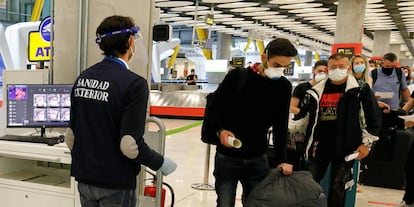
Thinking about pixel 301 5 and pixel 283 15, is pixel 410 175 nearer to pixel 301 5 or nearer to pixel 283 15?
pixel 301 5

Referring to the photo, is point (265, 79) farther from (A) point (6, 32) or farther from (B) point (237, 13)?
(B) point (237, 13)

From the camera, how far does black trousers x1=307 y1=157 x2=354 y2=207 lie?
282 centimetres

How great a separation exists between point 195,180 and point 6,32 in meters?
7.68

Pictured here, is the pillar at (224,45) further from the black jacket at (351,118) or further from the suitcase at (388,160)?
the black jacket at (351,118)

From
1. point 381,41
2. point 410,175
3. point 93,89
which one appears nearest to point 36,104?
point 93,89

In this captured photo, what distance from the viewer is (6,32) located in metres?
9.98

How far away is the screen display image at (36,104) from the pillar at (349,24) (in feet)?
30.0

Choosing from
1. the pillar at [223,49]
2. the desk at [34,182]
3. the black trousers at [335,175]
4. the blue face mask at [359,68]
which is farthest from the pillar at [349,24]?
the pillar at [223,49]

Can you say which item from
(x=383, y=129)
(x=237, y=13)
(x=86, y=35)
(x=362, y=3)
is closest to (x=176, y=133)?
(x=383, y=129)

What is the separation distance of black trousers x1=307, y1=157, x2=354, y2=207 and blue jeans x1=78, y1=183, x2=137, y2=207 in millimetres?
1599

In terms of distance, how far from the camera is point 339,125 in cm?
279

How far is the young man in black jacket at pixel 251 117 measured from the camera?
2.11 meters

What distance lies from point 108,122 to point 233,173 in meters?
0.85

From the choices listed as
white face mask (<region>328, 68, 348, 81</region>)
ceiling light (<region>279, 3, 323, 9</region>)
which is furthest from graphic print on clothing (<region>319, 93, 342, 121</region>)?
ceiling light (<region>279, 3, 323, 9</region>)
